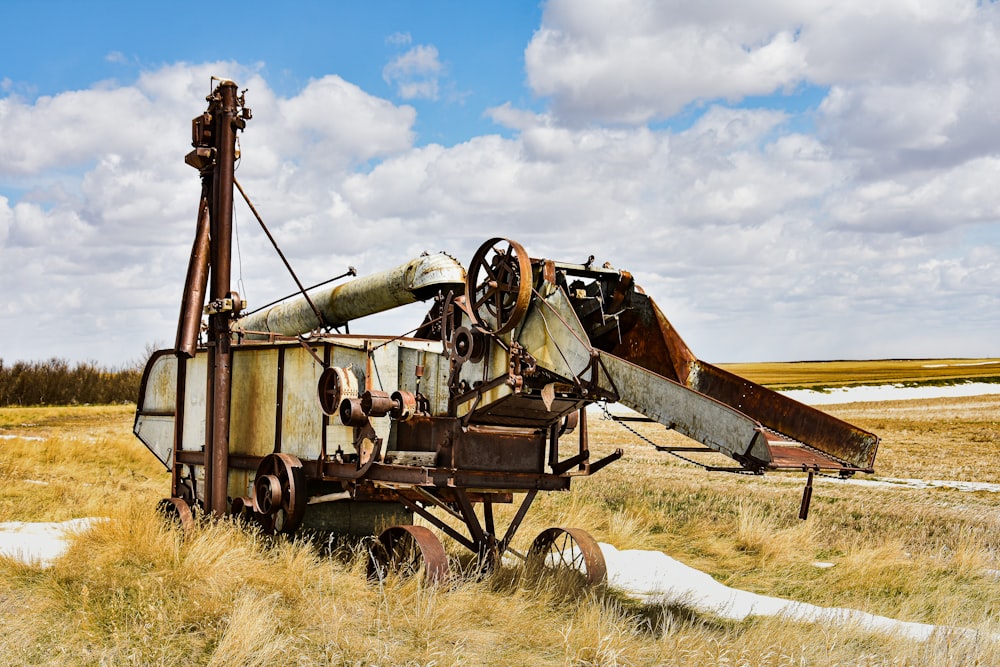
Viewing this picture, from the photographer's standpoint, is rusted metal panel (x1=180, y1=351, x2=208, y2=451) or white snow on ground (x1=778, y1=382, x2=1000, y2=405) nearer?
rusted metal panel (x1=180, y1=351, x2=208, y2=451)

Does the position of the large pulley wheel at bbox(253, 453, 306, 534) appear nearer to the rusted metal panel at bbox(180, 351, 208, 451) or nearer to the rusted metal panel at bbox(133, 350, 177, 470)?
the rusted metal panel at bbox(180, 351, 208, 451)

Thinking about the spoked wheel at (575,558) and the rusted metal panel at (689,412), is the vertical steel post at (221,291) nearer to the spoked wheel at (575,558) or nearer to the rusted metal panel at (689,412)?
the spoked wheel at (575,558)

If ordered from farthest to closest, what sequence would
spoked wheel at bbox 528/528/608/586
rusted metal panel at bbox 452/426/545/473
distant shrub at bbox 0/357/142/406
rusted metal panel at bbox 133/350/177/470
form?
distant shrub at bbox 0/357/142/406 < rusted metal panel at bbox 133/350/177/470 < spoked wheel at bbox 528/528/608/586 < rusted metal panel at bbox 452/426/545/473

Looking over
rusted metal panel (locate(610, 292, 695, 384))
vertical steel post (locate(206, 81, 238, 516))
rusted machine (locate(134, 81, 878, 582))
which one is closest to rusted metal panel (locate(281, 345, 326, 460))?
rusted machine (locate(134, 81, 878, 582))

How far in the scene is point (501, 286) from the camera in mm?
7410

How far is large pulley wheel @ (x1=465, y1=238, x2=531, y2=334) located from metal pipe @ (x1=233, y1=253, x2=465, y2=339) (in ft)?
4.94

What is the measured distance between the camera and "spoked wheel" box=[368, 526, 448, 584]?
8.04 meters

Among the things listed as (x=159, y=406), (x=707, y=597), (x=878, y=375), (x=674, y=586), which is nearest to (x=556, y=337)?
(x=707, y=597)

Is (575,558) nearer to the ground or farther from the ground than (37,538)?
farther from the ground

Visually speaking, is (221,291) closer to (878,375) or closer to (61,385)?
(61,385)

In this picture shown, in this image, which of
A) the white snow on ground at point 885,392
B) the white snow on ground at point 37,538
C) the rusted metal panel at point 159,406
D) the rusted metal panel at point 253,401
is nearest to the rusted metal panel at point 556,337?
the rusted metal panel at point 253,401

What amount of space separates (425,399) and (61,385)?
46763 mm

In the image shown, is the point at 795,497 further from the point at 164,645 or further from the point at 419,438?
the point at 164,645

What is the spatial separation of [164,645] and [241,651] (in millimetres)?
679
